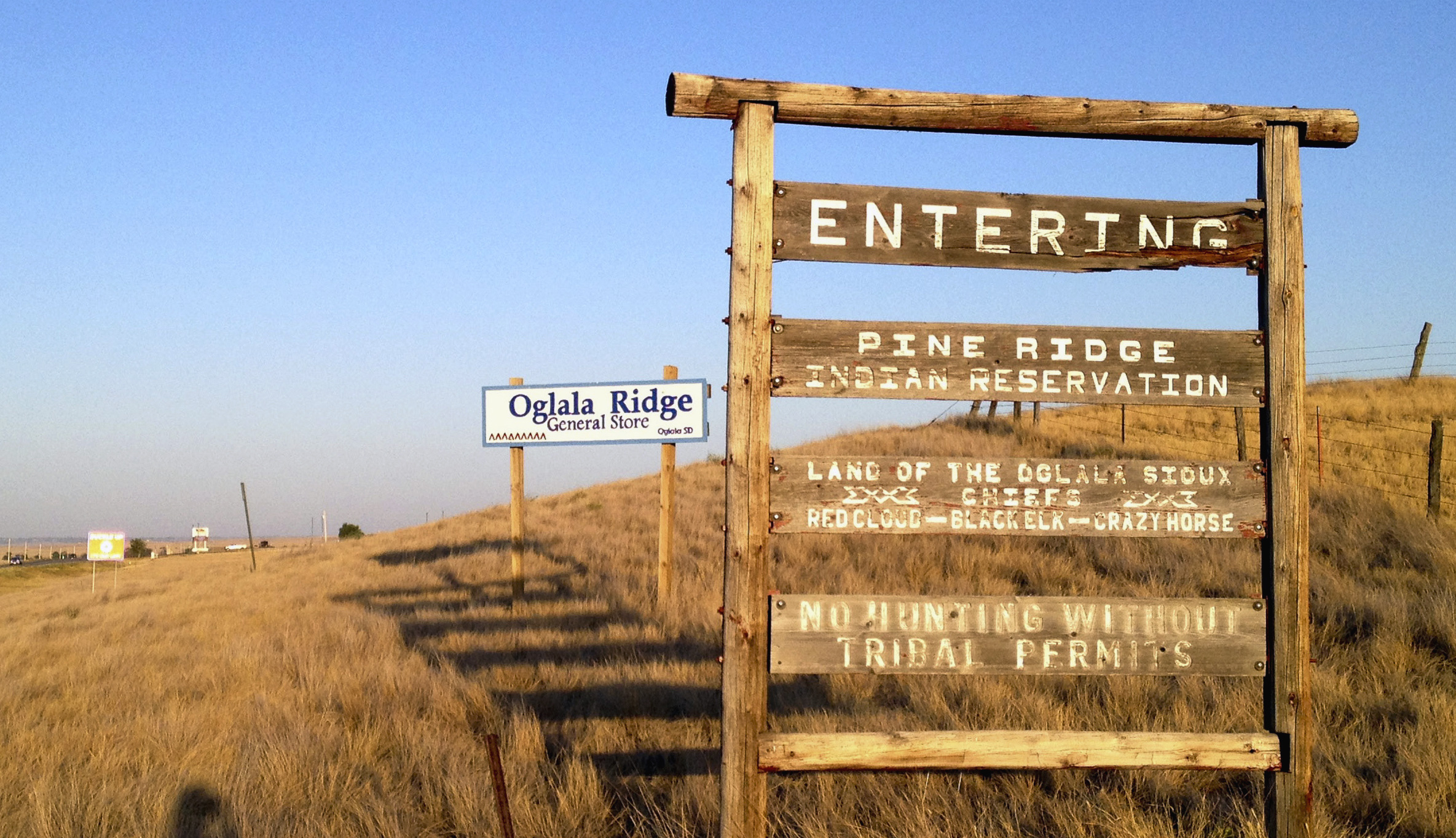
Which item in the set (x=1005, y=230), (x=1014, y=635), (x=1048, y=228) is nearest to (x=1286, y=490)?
(x=1014, y=635)

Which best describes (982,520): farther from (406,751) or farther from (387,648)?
(387,648)

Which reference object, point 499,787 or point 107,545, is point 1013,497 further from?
point 107,545

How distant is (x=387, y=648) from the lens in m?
9.30

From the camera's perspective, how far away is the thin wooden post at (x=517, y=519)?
39.3 ft

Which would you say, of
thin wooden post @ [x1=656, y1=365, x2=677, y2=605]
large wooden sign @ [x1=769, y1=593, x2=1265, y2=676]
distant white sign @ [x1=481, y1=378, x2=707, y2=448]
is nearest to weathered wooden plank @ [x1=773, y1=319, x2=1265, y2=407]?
large wooden sign @ [x1=769, y1=593, x2=1265, y2=676]

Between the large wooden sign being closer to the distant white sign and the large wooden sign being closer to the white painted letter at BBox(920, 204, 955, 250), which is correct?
the white painted letter at BBox(920, 204, 955, 250)

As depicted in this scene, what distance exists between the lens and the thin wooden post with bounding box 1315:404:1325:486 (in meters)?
16.0

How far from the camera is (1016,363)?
4.21 m

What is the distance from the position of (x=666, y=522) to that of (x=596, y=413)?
187 centimetres

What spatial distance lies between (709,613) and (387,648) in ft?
11.1

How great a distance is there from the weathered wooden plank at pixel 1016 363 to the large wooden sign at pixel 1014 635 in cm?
96

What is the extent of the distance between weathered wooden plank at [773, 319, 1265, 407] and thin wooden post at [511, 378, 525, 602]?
857 centimetres

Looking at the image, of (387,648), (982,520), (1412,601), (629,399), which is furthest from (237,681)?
(1412,601)

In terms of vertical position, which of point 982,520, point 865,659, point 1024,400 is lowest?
point 865,659
